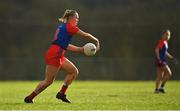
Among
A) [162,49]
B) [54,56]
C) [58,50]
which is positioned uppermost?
[58,50]

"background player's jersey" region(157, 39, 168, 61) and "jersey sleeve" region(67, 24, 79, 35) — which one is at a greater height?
"jersey sleeve" region(67, 24, 79, 35)

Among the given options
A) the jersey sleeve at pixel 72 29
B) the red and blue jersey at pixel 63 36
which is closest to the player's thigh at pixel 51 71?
the red and blue jersey at pixel 63 36

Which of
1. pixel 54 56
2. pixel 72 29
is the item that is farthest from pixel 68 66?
pixel 72 29

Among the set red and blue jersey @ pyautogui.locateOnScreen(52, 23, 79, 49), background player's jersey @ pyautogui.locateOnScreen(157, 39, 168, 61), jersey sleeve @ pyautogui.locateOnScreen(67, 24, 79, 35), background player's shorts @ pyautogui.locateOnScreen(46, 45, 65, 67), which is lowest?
background player's jersey @ pyautogui.locateOnScreen(157, 39, 168, 61)

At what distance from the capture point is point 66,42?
13.7 metres

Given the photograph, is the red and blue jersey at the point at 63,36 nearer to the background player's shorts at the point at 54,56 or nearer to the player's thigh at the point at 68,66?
the background player's shorts at the point at 54,56

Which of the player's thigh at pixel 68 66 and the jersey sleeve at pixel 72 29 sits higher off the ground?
the jersey sleeve at pixel 72 29

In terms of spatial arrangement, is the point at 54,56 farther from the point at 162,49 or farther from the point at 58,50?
the point at 162,49

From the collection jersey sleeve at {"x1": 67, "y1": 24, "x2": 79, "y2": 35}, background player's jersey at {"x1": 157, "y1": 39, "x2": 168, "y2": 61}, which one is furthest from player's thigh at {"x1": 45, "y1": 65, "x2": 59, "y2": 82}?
background player's jersey at {"x1": 157, "y1": 39, "x2": 168, "y2": 61}

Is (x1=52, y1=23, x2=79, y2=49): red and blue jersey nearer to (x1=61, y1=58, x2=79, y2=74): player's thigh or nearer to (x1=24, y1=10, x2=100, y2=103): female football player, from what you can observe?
(x1=24, y1=10, x2=100, y2=103): female football player

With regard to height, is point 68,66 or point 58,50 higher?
point 58,50

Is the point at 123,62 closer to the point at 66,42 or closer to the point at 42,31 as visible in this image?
the point at 42,31

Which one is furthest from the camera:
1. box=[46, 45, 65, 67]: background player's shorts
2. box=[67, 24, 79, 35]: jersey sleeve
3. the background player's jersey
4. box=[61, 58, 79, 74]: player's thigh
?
the background player's jersey

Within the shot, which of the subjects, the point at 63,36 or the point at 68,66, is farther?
the point at 68,66
